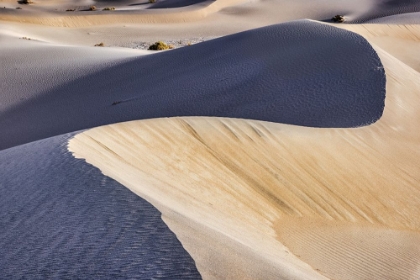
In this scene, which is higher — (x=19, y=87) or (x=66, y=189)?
(x=66, y=189)

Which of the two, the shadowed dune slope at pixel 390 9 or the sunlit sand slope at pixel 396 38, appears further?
the shadowed dune slope at pixel 390 9

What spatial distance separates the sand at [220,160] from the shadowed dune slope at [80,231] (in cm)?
1

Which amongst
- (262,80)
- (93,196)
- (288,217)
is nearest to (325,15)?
(262,80)

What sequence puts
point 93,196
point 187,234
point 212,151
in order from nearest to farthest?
1. point 187,234
2. point 93,196
3. point 212,151

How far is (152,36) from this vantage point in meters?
25.6

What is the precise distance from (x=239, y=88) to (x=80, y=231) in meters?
6.65

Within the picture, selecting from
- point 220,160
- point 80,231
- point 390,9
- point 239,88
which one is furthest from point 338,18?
point 80,231

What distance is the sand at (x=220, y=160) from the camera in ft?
12.2

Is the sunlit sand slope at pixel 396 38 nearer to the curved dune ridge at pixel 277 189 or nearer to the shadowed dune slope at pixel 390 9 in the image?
the curved dune ridge at pixel 277 189

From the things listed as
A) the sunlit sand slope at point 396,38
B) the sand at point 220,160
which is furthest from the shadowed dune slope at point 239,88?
the sunlit sand slope at point 396,38

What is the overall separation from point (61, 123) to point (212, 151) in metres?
4.40

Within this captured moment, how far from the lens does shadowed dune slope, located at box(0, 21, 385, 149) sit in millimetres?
9219

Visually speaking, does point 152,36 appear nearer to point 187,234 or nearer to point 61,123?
point 61,123

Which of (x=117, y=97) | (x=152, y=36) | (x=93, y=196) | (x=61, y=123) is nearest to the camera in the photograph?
(x=93, y=196)
